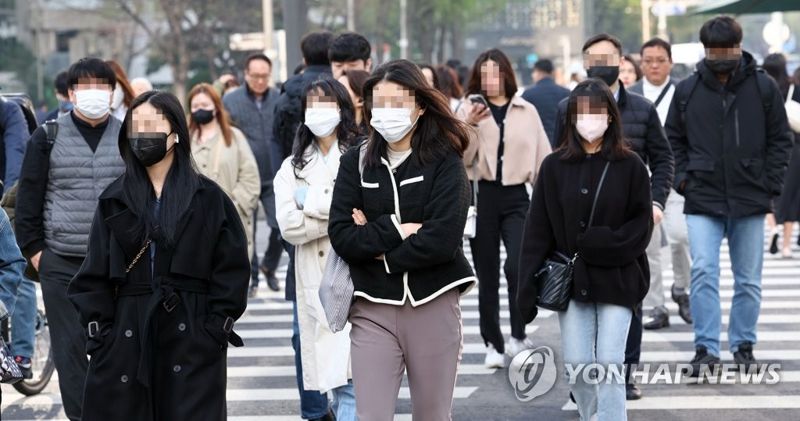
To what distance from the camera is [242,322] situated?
1229 cm

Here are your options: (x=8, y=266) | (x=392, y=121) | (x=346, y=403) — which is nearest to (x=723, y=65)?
(x=346, y=403)

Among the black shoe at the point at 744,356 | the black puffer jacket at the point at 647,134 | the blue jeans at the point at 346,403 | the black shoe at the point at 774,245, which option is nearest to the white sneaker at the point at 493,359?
the black shoe at the point at 744,356

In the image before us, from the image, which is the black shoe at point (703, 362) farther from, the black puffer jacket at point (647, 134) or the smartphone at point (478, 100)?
the smartphone at point (478, 100)

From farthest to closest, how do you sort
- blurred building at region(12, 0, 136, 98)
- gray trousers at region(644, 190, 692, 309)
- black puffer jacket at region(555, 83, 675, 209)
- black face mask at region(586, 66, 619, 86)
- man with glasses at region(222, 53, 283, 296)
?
1. blurred building at region(12, 0, 136, 98)
2. man with glasses at region(222, 53, 283, 296)
3. gray trousers at region(644, 190, 692, 309)
4. black face mask at region(586, 66, 619, 86)
5. black puffer jacket at region(555, 83, 675, 209)

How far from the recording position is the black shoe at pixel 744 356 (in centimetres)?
901

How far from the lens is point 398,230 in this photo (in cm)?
558

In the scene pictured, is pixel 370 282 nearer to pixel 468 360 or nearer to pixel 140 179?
pixel 140 179

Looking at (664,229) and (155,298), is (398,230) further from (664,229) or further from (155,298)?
(664,229)

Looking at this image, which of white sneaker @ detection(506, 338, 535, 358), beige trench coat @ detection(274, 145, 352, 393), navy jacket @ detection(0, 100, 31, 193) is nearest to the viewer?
beige trench coat @ detection(274, 145, 352, 393)

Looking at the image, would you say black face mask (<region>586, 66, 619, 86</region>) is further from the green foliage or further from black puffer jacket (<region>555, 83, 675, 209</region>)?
the green foliage

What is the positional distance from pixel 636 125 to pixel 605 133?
5.87 ft

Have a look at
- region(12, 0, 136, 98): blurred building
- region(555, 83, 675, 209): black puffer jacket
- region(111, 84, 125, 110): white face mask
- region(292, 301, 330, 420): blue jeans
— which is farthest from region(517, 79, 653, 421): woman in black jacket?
region(12, 0, 136, 98): blurred building

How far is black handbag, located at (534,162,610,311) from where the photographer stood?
21.8ft

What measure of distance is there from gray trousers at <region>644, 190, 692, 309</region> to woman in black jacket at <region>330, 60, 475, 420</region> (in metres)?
5.13
